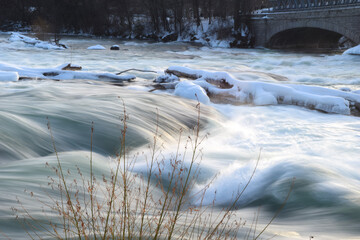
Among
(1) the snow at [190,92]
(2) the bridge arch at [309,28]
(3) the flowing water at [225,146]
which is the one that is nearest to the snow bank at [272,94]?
(1) the snow at [190,92]

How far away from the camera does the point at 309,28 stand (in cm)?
3628

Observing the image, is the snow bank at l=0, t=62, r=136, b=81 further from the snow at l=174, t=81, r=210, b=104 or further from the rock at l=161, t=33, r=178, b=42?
the rock at l=161, t=33, r=178, b=42

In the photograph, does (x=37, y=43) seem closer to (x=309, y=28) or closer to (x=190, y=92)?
(x=190, y=92)

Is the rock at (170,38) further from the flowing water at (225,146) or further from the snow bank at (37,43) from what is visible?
the flowing water at (225,146)

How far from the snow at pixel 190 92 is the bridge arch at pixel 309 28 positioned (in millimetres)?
25132

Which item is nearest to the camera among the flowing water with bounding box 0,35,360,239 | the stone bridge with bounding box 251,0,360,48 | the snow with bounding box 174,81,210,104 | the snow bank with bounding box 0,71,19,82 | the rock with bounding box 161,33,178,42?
the flowing water with bounding box 0,35,360,239

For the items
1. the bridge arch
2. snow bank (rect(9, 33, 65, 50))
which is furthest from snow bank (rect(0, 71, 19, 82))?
the bridge arch

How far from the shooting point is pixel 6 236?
9.27ft

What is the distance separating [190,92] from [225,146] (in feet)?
10.5

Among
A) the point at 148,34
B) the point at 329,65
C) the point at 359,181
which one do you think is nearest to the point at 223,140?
the point at 359,181

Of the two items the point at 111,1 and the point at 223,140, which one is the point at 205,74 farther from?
the point at 111,1

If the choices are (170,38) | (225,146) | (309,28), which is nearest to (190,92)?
(225,146)

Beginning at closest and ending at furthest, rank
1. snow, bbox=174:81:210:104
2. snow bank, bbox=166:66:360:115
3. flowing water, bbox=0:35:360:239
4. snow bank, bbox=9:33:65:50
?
flowing water, bbox=0:35:360:239
snow bank, bbox=166:66:360:115
snow, bbox=174:81:210:104
snow bank, bbox=9:33:65:50

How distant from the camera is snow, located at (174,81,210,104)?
9.54 meters
